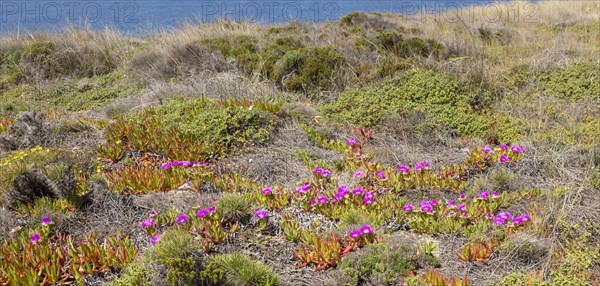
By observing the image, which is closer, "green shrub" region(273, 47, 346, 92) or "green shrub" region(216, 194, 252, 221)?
"green shrub" region(216, 194, 252, 221)

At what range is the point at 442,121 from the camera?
766 cm

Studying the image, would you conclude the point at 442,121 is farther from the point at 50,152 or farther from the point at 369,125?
the point at 50,152

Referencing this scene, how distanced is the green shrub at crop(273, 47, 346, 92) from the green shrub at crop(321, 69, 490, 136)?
1125 millimetres

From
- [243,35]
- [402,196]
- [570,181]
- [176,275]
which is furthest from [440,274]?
[243,35]

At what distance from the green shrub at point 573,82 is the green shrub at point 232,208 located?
546cm

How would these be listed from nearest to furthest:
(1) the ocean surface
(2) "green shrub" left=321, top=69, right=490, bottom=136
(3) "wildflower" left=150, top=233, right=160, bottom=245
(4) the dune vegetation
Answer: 1. (4) the dune vegetation
2. (3) "wildflower" left=150, top=233, right=160, bottom=245
3. (2) "green shrub" left=321, top=69, right=490, bottom=136
4. (1) the ocean surface

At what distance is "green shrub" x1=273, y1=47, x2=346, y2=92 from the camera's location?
973 cm

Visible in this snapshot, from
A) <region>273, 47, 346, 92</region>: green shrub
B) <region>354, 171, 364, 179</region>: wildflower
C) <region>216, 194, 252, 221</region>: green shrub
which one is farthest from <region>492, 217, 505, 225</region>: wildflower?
<region>273, 47, 346, 92</region>: green shrub

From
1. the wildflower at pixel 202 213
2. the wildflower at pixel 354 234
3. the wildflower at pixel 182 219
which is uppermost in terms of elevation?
the wildflower at pixel 202 213

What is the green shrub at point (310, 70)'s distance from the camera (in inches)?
383

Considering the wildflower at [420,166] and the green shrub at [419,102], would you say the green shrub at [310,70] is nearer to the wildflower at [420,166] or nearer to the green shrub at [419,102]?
the green shrub at [419,102]

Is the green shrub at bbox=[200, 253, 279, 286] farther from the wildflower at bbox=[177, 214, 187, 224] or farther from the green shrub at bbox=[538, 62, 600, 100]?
the green shrub at bbox=[538, 62, 600, 100]

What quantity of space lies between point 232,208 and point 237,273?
3.31 ft

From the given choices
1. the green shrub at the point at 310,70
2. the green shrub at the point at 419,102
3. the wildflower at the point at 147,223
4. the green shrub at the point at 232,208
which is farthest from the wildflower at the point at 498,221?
the green shrub at the point at 310,70
